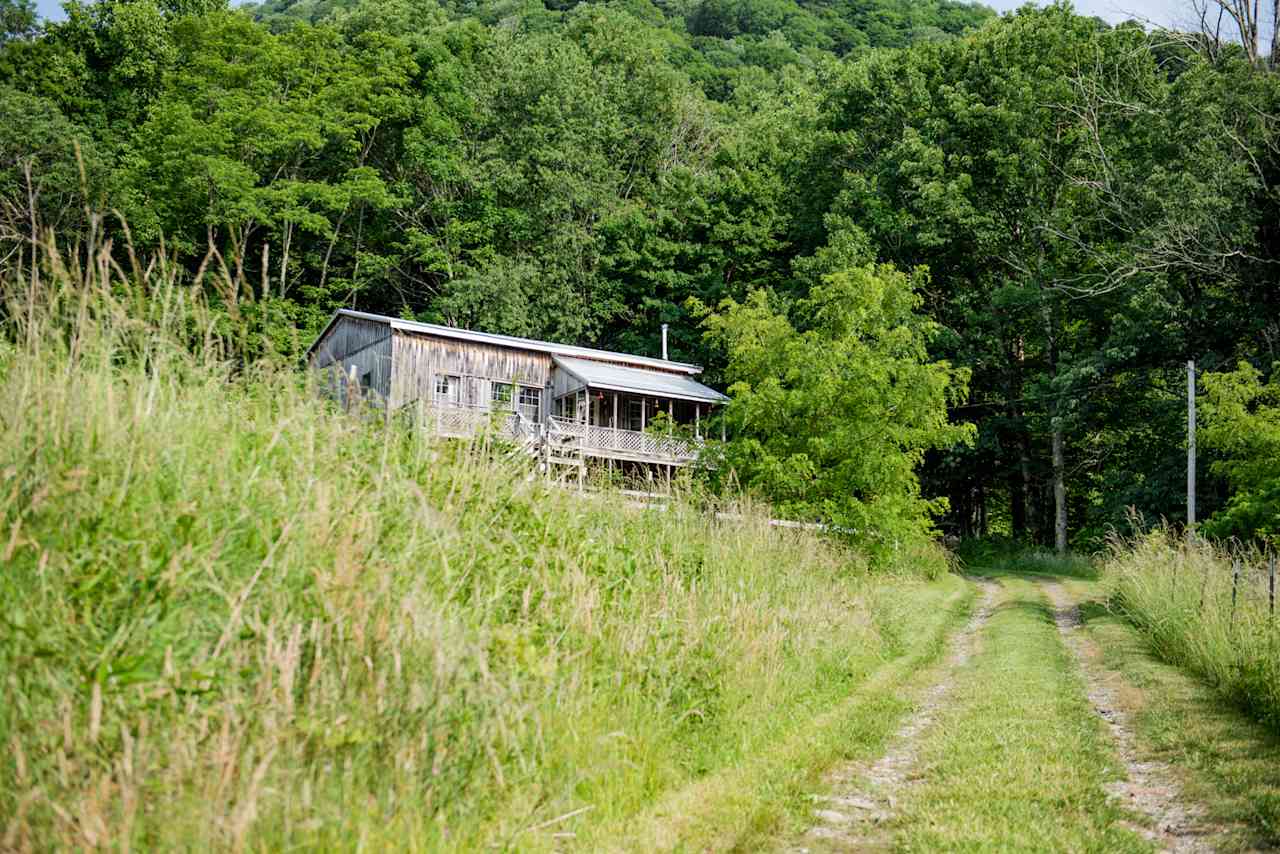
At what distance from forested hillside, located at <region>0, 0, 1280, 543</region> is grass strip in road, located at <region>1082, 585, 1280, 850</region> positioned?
13.6 m

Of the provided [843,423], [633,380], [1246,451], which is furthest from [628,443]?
[1246,451]

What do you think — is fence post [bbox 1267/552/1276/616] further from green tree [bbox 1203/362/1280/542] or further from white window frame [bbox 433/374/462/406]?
white window frame [bbox 433/374/462/406]

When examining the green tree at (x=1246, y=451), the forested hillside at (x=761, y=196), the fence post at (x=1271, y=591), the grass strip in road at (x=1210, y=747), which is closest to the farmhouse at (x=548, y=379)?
the forested hillside at (x=761, y=196)

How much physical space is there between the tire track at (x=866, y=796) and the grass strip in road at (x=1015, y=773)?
12 cm

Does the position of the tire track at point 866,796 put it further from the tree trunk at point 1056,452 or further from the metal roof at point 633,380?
the tree trunk at point 1056,452

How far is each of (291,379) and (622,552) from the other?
2892mm

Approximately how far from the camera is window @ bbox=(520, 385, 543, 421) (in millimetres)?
33531

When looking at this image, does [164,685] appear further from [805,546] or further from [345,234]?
[345,234]

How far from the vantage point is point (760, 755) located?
21.9ft

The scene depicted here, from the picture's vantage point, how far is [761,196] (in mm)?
42969

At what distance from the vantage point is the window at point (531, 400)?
110 feet

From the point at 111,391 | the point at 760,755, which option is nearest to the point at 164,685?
the point at 111,391

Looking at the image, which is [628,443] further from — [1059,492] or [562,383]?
[1059,492]

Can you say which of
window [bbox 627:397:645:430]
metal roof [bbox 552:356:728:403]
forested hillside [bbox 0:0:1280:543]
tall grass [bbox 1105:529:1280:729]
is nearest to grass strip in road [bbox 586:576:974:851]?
tall grass [bbox 1105:529:1280:729]
